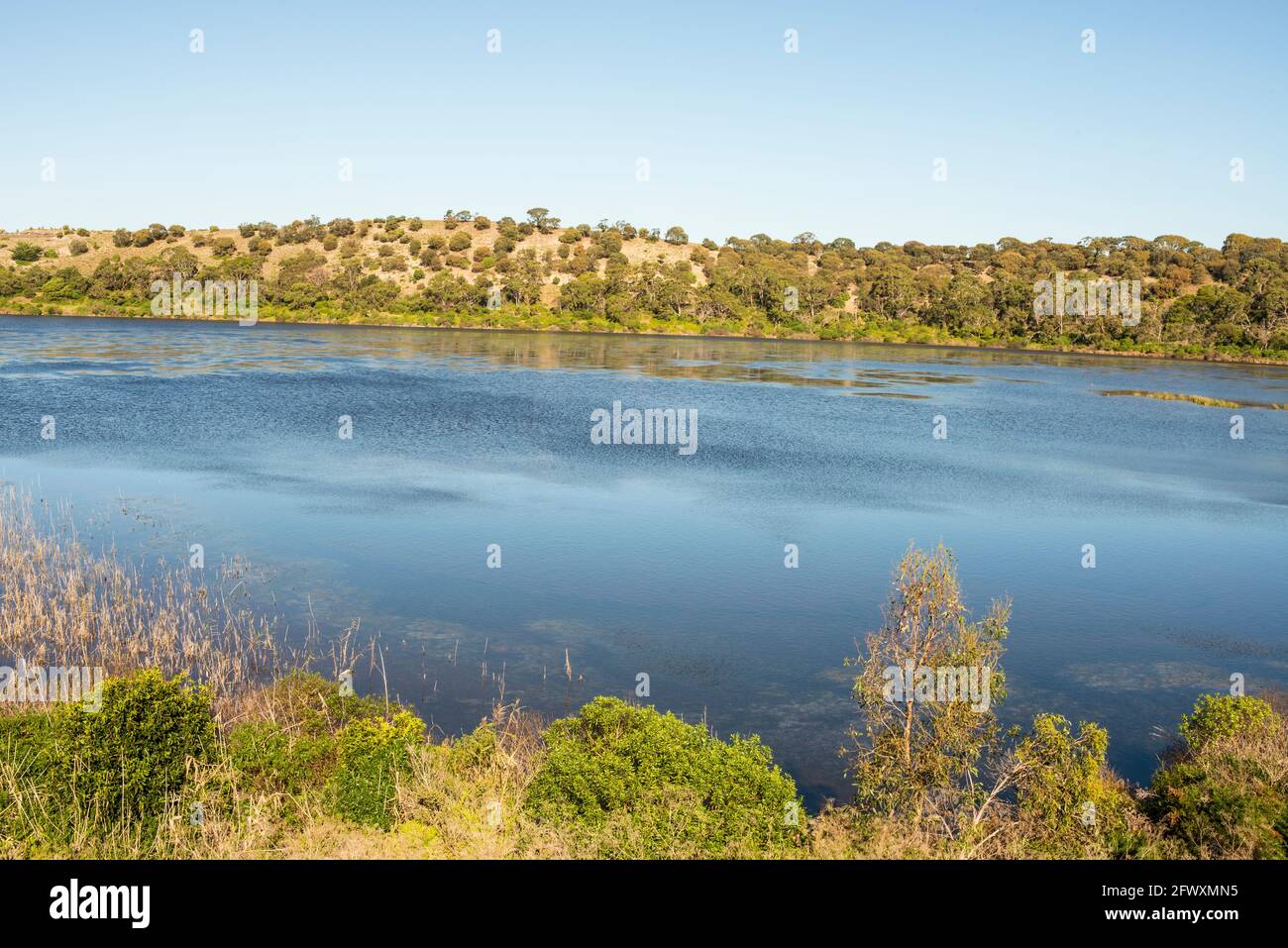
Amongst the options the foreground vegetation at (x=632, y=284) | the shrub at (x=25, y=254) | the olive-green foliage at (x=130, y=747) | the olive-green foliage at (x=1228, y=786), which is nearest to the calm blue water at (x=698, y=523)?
the olive-green foliage at (x=1228, y=786)

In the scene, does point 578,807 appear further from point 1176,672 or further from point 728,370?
point 728,370

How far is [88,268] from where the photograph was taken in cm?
11138

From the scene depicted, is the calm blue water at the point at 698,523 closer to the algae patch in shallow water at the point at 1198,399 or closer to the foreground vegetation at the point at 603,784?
the foreground vegetation at the point at 603,784

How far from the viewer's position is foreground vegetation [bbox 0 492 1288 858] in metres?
9.09

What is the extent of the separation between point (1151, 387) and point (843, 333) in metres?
45.4

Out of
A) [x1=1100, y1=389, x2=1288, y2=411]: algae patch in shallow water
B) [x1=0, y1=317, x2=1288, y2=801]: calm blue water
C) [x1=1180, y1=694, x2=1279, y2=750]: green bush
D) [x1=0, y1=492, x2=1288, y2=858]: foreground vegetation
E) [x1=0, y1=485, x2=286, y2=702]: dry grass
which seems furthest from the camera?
[x1=1100, y1=389, x2=1288, y2=411]: algae patch in shallow water

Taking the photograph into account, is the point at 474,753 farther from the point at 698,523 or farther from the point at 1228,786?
the point at 698,523

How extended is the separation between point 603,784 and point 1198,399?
59739 millimetres

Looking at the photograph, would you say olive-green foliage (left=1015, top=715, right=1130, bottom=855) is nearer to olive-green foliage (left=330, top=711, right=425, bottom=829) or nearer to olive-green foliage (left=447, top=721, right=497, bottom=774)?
olive-green foliage (left=447, top=721, right=497, bottom=774)

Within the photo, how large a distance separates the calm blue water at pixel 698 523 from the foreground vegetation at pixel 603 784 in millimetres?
1608

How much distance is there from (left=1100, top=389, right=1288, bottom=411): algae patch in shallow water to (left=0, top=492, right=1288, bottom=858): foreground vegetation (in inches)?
1992

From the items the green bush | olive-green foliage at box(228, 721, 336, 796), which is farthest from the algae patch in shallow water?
olive-green foliage at box(228, 721, 336, 796)

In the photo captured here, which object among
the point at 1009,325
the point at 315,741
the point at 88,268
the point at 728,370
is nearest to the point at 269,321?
the point at 88,268

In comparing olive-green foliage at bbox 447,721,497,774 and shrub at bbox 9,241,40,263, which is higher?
shrub at bbox 9,241,40,263
